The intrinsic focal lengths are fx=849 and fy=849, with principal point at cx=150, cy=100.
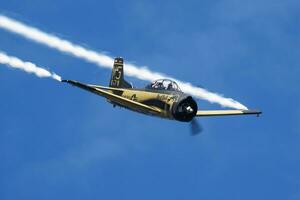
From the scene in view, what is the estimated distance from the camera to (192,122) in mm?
75875

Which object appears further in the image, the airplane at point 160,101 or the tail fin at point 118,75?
the tail fin at point 118,75

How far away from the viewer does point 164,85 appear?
77812 millimetres

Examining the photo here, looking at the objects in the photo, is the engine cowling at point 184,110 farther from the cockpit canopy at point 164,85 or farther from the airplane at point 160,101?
the cockpit canopy at point 164,85

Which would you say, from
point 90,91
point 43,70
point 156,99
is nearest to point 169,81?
point 156,99

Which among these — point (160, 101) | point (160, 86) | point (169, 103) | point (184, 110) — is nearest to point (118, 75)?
point (160, 86)

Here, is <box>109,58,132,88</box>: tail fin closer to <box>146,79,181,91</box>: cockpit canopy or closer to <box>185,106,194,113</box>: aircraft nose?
<box>146,79,181,91</box>: cockpit canopy

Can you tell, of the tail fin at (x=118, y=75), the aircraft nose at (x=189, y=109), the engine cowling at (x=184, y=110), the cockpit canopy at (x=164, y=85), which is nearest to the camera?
the engine cowling at (x=184, y=110)

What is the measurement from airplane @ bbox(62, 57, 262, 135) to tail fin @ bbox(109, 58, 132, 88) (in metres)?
6.16

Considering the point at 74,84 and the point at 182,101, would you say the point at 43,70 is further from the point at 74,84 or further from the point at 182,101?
the point at 182,101

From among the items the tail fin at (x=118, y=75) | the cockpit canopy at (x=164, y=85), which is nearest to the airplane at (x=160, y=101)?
the cockpit canopy at (x=164, y=85)

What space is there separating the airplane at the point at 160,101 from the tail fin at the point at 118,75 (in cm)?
616

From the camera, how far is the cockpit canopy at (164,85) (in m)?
77.1

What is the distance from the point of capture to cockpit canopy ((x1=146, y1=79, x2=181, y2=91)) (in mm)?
77125

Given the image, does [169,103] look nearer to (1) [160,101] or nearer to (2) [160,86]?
(1) [160,101]
